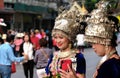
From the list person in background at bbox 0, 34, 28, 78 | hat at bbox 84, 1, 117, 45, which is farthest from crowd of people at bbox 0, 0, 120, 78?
person in background at bbox 0, 34, 28, 78

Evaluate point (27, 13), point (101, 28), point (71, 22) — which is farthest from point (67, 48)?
point (27, 13)

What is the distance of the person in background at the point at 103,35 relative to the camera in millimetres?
4137

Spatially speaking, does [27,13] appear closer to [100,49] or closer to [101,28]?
[101,28]

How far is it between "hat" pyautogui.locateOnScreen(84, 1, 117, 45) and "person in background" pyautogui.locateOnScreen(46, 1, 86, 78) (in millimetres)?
796

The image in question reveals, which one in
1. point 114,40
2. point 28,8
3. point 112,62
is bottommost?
point 28,8

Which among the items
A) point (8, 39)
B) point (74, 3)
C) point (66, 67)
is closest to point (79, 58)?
point (66, 67)

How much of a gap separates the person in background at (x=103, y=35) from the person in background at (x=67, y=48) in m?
0.78

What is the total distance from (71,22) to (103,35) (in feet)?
3.69

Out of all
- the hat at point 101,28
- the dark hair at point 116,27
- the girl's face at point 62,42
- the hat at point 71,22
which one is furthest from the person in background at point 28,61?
the dark hair at point 116,27

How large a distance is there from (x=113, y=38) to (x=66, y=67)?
3.36 ft

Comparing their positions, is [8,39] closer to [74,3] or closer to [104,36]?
[74,3]

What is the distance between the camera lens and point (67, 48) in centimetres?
526

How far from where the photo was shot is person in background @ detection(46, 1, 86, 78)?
518cm

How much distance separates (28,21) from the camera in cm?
4578
